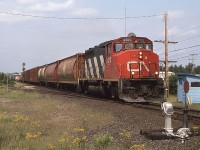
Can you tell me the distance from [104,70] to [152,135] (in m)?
13.4

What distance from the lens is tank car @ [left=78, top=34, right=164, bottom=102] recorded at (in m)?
19.0

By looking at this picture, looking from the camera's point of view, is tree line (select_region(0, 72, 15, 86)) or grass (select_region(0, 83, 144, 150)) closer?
grass (select_region(0, 83, 144, 150))

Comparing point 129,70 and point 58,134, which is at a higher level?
point 129,70

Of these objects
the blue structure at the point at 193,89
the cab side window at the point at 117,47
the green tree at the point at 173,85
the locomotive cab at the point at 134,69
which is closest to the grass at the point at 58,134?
the locomotive cab at the point at 134,69

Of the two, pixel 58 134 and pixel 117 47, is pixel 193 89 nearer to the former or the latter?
pixel 117 47

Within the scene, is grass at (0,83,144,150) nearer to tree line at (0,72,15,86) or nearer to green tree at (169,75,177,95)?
green tree at (169,75,177,95)

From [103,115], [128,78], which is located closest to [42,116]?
[103,115]

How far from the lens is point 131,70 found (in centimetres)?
1969

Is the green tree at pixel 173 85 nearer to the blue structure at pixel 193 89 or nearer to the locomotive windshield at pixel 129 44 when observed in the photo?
the blue structure at pixel 193 89

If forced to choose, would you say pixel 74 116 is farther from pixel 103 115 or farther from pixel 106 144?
pixel 106 144

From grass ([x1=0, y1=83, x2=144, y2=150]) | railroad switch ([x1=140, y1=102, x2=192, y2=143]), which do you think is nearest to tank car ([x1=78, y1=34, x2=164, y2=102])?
grass ([x1=0, y1=83, x2=144, y2=150])

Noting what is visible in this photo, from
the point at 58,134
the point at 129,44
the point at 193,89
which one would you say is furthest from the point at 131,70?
the point at 193,89

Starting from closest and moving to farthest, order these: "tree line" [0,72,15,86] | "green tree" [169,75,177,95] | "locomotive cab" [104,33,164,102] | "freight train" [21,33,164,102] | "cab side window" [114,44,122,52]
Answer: "locomotive cab" [104,33,164,102] → "freight train" [21,33,164,102] → "cab side window" [114,44,122,52] → "green tree" [169,75,177,95] → "tree line" [0,72,15,86]

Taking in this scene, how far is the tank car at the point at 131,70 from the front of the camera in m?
19.0
